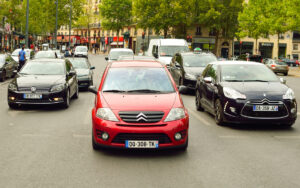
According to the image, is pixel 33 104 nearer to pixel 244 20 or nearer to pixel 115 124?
pixel 115 124

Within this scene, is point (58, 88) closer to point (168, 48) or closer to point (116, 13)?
point (168, 48)

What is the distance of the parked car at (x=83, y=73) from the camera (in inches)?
687

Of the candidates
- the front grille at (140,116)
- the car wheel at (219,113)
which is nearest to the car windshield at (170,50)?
the car wheel at (219,113)

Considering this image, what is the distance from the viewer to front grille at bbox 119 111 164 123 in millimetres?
6352

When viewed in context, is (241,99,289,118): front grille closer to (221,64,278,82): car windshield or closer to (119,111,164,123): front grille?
(221,64,278,82): car windshield

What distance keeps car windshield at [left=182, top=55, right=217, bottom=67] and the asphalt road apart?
27.1 feet

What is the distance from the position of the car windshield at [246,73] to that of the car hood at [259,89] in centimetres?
32

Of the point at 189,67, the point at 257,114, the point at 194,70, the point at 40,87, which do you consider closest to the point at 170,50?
the point at 189,67

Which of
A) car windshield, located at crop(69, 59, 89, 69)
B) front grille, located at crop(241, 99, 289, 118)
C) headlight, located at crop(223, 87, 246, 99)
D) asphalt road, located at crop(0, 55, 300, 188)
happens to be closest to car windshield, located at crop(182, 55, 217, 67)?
car windshield, located at crop(69, 59, 89, 69)

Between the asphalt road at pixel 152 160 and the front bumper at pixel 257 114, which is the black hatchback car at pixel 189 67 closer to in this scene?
the asphalt road at pixel 152 160

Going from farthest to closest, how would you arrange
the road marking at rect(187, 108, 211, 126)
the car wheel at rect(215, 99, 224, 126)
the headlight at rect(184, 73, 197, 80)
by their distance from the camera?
1. the headlight at rect(184, 73, 197, 80)
2. the road marking at rect(187, 108, 211, 126)
3. the car wheel at rect(215, 99, 224, 126)

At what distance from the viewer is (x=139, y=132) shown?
6270 mm

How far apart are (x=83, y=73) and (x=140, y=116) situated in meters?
11.9

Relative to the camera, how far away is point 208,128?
9.31 m
